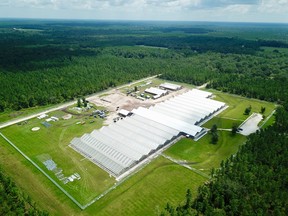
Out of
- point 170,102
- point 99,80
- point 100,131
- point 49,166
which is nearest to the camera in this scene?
point 49,166

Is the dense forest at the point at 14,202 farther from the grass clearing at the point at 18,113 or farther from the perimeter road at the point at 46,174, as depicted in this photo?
the grass clearing at the point at 18,113

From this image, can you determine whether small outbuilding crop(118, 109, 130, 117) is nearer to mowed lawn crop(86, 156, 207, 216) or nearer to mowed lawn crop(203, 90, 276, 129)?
mowed lawn crop(203, 90, 276, 129)

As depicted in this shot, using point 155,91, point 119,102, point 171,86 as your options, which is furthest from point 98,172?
point 171,86

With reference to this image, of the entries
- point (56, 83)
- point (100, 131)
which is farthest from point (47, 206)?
point (56, 83)

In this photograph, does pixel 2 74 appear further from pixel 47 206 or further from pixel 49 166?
pixel 47 206

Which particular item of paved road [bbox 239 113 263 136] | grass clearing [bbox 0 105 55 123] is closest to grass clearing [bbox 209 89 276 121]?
paved road [bbox 239 113 263 136]

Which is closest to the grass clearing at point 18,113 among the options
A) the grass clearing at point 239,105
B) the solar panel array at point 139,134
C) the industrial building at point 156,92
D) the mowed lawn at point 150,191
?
the solar panel array at point 139,134

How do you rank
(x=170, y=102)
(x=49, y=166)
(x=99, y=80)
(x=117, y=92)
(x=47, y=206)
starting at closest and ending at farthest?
(x=47, y=206) → (x=49, y=166) → (x=170, y=102) → (x=117, y=92) → (x=99, y=80)
